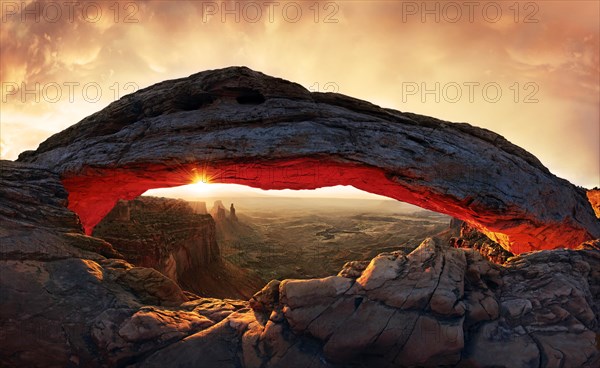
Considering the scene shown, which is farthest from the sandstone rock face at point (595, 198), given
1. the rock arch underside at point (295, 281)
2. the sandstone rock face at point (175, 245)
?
the sandstone rock face at point (175, 245)

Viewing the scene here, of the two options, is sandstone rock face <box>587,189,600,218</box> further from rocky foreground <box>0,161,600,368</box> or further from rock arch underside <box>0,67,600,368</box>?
rocky foreground <box>0,161,600,368</box>

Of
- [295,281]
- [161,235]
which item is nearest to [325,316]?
[295,281]

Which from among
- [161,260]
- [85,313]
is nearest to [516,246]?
[85,313]

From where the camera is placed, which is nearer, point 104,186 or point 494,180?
point 494,180

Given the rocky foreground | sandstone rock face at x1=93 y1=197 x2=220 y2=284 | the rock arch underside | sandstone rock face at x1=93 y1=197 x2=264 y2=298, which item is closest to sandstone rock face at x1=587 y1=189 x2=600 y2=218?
the rock arch underside

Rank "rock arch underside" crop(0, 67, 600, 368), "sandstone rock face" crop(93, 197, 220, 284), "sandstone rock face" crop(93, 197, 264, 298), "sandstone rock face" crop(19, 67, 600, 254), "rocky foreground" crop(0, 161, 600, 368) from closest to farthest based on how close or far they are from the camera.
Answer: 1. "rocky foreground" crop(0, 161, 600, 368)
2. "rock arch underside" crop(0, 67, 600, 368)
3. "sandstone rock face" crop(19, 67, 600, 254)
4. "sandstone rock face" crop(93, 197, 220, 284)
5. "sandstone rock face" crop(93, 197, 264, 298)

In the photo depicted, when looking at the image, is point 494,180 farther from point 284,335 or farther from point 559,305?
point 284,335

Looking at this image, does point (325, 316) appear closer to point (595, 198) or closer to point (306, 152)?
point (306, 152)
